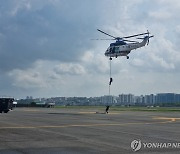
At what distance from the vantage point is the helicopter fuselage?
71875 mm

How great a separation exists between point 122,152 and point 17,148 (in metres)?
4.12

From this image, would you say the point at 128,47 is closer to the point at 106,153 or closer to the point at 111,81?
the point at 111,81

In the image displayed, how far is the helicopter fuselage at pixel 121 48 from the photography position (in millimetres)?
71875

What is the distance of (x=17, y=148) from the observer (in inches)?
568

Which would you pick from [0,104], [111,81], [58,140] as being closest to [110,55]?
[111,81]
